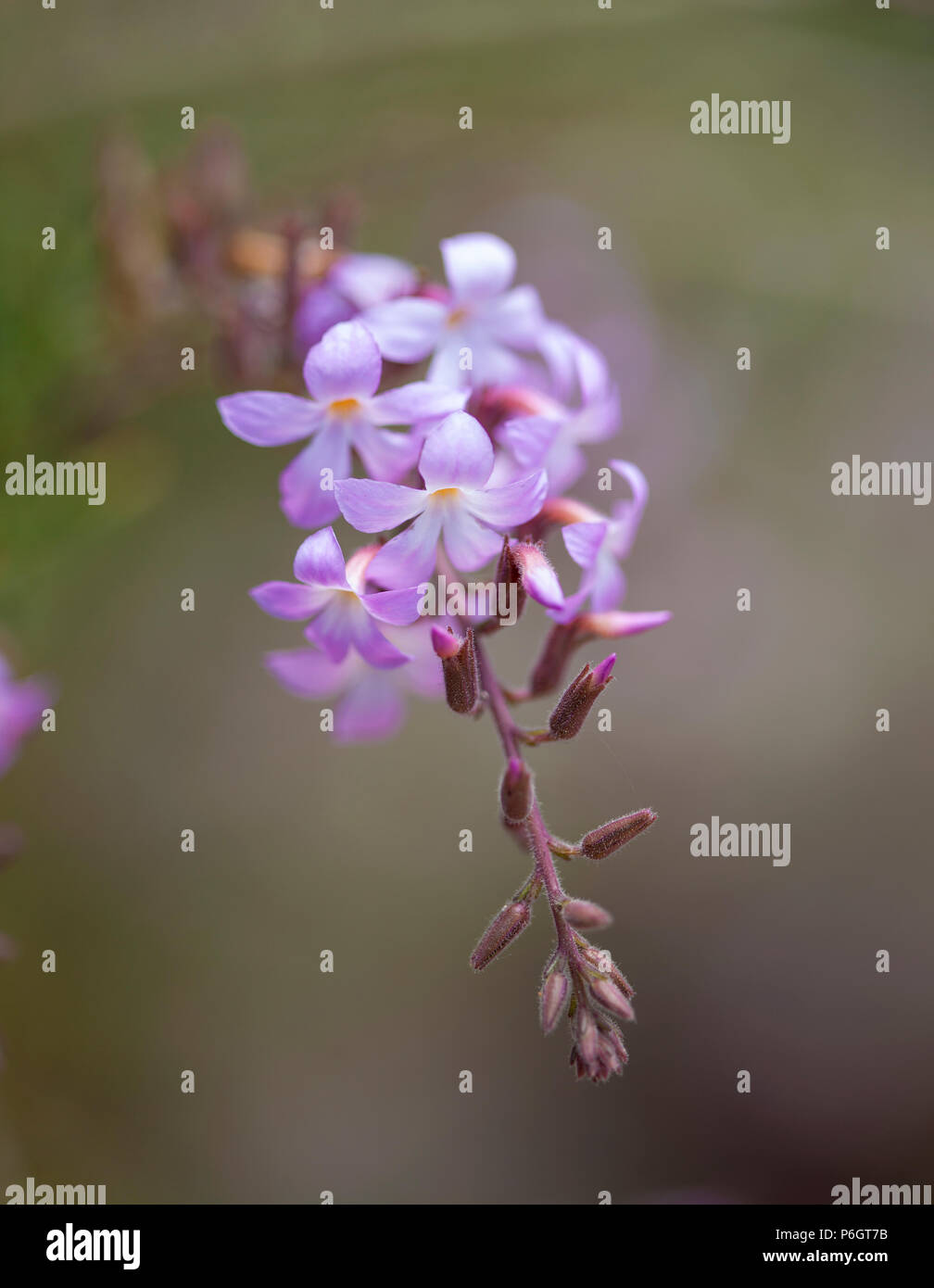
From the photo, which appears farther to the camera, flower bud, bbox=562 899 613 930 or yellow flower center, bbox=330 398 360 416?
yellow flower center, bbox=330 398 360 416

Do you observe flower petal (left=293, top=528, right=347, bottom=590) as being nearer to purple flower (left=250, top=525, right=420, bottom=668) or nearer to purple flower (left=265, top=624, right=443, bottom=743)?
purple flower (left=250, top=525, right=420, bottom=668)

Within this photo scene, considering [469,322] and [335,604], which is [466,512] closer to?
[335,604]

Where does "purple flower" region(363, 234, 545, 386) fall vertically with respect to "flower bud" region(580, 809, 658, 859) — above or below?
above

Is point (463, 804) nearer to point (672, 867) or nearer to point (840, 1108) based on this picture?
point (672, 867)

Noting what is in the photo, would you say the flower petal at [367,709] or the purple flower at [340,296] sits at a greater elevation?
the purple flower at [340,296]

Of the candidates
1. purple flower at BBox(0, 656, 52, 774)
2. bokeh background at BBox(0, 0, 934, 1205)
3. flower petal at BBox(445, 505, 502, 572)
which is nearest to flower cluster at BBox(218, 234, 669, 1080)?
flower petal at BBox(445, 505, 502, 572)

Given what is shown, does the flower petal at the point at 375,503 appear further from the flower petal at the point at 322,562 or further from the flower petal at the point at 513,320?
the flower petal at the point at 513,320

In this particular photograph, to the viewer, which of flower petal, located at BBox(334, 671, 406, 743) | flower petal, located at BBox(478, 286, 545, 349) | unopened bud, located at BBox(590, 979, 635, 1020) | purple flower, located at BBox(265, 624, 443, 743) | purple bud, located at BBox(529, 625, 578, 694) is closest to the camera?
unopened bud, located at BBox(590, 979, 635, 1020)

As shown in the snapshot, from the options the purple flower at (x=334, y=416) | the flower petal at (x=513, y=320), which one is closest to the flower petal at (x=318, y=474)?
the purple flower at (x=334, y=416)

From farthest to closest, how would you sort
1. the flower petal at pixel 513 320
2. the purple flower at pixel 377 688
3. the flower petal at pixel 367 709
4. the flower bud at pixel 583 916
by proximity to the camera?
the flower petal at pixel 367 709, the purple flower at pixel 377 688, the flower petal at pixel 513 320, the flower bud at pixel 583 916
